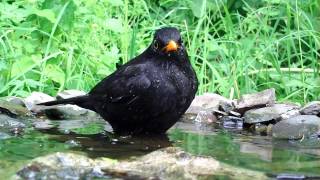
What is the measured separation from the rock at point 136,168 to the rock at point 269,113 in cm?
182

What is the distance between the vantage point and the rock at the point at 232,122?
16.9 feet

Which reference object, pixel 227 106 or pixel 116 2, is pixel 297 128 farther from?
pixel 116 2

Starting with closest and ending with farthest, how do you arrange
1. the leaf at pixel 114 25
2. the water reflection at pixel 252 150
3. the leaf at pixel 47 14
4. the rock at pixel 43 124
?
the water reflection at pixel 252 150, the rock at pixel 43 124, the leaf at pixel 47 14, the leaf at pixel 114 25

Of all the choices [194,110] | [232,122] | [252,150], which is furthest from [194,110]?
[252,150]

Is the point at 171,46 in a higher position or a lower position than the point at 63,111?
higher

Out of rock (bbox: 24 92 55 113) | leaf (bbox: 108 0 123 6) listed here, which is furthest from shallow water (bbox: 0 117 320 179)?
leaf (bbox: 108 0 123 6)

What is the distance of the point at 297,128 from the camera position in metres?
4.58

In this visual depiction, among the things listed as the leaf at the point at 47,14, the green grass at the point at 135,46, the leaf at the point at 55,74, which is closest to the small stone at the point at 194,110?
the green grass at the point at 135,46

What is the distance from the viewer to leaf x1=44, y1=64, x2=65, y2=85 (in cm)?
635

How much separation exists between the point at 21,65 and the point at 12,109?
1230mm

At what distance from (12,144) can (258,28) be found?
13.4 feet

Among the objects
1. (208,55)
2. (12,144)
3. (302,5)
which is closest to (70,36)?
(208,55)

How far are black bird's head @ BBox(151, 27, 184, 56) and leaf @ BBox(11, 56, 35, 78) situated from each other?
2000 millimetres

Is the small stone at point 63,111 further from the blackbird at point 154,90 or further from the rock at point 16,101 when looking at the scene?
the blackbird at point 154,90
